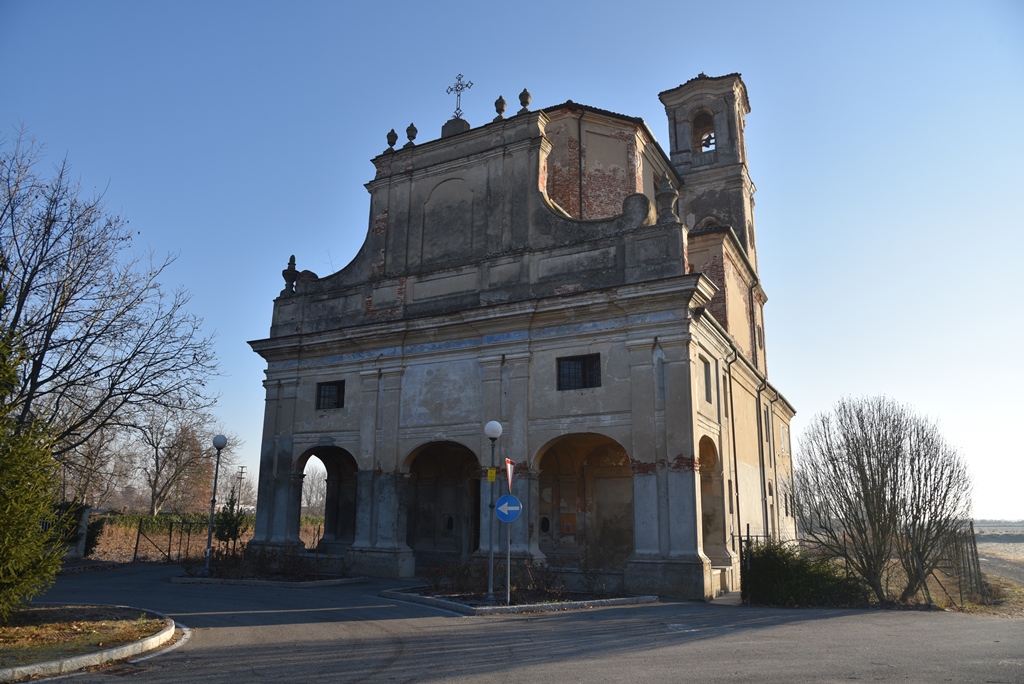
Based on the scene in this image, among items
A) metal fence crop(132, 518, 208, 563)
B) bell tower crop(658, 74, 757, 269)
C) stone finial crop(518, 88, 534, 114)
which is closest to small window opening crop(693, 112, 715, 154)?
bell tower crop(658, 74, 757, 269)

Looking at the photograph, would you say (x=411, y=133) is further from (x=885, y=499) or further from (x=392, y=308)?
(x=885, y=499)

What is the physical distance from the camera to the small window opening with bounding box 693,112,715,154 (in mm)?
31906

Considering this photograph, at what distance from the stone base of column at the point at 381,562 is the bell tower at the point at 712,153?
18.0m

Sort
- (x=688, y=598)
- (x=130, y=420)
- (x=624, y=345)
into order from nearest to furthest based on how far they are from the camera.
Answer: (x=688, y=598) → (x=624, y=345) → (x=130, y=420)

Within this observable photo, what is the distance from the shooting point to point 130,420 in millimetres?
20016

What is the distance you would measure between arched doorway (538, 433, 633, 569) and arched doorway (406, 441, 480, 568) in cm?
239

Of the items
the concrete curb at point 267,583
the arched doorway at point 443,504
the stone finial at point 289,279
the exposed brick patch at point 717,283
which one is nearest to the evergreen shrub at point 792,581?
the arched doorway at point 443,504

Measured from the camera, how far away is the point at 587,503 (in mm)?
20328

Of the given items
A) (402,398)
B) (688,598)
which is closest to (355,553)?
(402,398)

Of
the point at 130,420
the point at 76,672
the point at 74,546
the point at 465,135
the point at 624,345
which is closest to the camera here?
the point at 76,672

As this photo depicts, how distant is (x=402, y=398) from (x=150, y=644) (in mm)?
11565

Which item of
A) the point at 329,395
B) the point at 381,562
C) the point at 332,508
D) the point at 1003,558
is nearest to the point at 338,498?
the point at 332,508

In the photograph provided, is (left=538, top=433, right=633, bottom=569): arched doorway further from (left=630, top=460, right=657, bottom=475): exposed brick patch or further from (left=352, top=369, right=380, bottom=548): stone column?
(left=352, top=369, right=380, bottom=548): stone column

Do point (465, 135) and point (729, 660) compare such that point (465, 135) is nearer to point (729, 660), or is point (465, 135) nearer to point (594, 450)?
point (594, 450)
